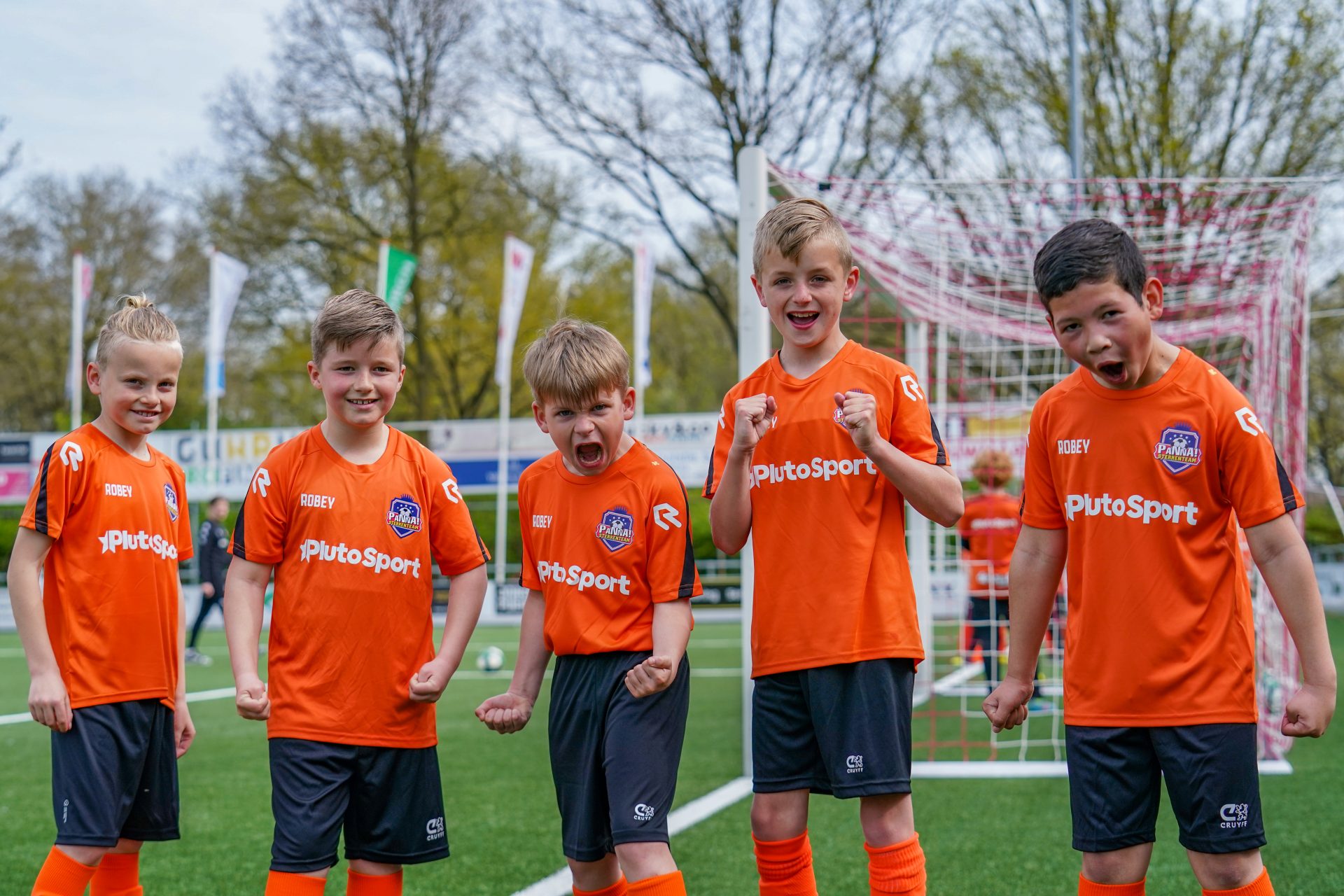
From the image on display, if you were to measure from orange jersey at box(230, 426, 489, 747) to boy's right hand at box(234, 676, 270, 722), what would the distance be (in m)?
0.08

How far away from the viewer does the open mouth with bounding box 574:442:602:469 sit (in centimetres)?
295

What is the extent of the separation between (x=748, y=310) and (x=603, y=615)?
308cm

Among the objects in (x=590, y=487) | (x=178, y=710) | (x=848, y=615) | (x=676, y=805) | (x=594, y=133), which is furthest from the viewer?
(x=594, y=133)

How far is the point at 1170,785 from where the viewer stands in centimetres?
255

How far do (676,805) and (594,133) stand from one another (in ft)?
57.1

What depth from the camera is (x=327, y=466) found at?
3018 mm

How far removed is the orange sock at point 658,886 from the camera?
2.69m

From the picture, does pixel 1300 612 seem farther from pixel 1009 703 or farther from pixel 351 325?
pixel 351 325

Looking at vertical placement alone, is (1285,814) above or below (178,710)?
below

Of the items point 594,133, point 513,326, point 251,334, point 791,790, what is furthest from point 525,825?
point 251,334

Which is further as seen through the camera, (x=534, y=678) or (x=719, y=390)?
(x=719, y=390)

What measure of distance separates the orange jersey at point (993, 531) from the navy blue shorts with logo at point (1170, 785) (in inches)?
202

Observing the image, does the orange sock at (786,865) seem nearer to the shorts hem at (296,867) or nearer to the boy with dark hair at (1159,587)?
the boy with dark hair at (1159,587)

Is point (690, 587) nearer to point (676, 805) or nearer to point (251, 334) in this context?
point (676, 805)
